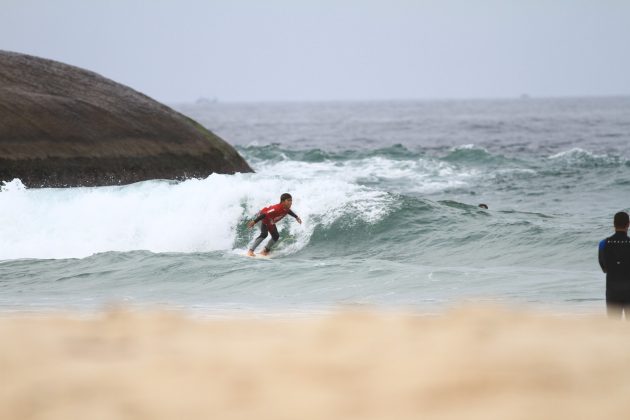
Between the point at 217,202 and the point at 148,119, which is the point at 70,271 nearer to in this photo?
the point at 217,202

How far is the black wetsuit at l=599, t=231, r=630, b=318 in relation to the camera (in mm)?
7242

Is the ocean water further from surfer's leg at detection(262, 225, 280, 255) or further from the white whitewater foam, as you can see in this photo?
surfer's leg at detection(262, 225, 280, 255)

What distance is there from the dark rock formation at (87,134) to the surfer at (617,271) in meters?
12.9

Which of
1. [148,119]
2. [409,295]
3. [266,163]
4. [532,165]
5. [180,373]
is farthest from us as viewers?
[266,163]

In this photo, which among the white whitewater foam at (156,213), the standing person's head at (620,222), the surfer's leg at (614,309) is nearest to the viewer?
the surfer's leg at (614,309)

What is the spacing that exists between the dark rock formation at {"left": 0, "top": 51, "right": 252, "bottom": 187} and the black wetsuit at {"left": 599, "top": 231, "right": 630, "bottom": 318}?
507 inches

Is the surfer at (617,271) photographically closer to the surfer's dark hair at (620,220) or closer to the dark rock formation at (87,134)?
the surfer's dark hair at (620,220)

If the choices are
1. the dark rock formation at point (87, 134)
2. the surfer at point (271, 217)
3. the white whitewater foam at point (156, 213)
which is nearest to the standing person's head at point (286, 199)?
the surfer at point (271, 217)

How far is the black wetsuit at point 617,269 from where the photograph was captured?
7242 millimetres

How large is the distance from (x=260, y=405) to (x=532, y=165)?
29489 millimetres

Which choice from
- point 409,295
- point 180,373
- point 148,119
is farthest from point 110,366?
→ point 148,119

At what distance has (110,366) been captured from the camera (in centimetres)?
459

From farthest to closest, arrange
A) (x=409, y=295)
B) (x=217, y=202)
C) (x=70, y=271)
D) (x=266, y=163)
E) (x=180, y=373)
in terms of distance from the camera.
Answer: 1. (x=266, y=163)
2. (x=217, y=202)
3. (x=70, y=271)
4. (x=409, y=295)
5. (x=180, y=373)

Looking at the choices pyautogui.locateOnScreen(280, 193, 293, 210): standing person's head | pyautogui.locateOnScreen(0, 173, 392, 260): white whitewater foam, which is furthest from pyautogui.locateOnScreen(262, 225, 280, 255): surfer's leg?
pyautogui.locateOnScreen(0, 173, 392, 260): white whitewater foam
